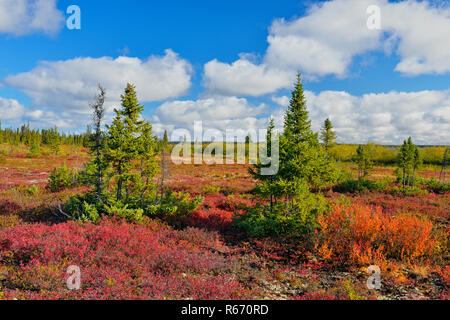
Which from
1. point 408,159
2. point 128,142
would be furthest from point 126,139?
point 408,159

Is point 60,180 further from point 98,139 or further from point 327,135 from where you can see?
point 327,135

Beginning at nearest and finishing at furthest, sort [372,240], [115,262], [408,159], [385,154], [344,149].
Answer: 1. [115,262]
2. [372,240]
3. [408,159]
4. [344,149]
5. [385,154]

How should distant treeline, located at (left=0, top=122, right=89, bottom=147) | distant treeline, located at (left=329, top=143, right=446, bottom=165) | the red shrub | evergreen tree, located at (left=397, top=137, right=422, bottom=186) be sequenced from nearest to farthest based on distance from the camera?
the red shrub < evergreen tree, located at (left=397, top=137, right=422, bottom=186) < distant treeline, located at (left=329, top=143, right=446, bottom=165) < distant treeline, located at (left=0, top=122, right=89, bottom=147)

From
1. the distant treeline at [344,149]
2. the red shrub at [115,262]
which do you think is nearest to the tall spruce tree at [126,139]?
the red shrub at [115,262]

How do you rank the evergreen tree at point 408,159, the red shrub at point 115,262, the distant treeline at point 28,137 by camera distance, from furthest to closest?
the distant treeline at point 28,137, the evergreen tree at point 408,159, the red shrub at point 115,262

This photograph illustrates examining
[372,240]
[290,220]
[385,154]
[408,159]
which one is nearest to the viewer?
[372,240]

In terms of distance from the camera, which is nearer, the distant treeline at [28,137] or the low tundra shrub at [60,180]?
the low tundra shrub at [60,180]

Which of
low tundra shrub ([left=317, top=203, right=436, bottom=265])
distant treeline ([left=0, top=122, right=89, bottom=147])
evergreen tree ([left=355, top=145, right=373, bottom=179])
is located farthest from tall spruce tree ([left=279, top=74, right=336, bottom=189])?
distant treeline ([left=0, top=122, right=89, bottom=147])

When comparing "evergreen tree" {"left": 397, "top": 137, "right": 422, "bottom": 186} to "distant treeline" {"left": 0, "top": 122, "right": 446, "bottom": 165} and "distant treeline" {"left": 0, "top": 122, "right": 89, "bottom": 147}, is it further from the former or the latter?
"distant treeline" {"left": 0, "top": 122, "right": 89, "bottom": 147}

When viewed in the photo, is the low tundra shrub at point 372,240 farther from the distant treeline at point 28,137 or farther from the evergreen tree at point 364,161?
the distant treeline at point 28,137

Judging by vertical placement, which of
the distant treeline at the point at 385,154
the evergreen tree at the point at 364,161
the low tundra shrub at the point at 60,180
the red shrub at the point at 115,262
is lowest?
the red shrub at the point at 115,262

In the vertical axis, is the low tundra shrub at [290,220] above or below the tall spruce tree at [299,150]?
below

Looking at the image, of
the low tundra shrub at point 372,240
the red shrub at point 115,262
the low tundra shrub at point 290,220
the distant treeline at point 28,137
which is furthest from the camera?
the distant treeline at point 28,137

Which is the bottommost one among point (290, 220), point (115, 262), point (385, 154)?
point (115, 262)
